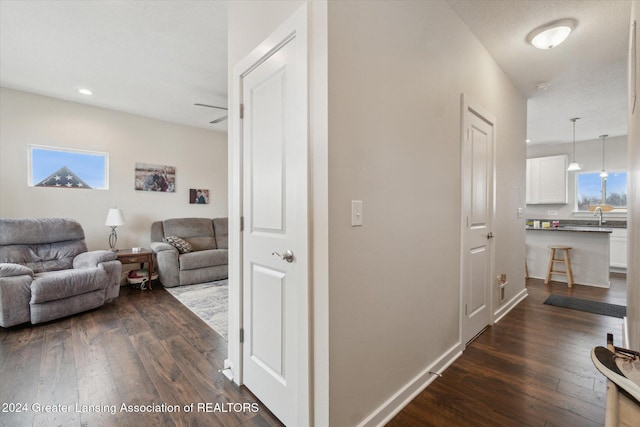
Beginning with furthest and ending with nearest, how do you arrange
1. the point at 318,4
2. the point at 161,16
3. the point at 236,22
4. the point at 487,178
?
the point at 487,178, the point at 161,16, the point at 236,22, the point at 318,4

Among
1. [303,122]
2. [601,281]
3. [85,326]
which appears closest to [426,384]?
[303,122]

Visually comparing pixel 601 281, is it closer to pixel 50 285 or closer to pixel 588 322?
pixel 588 322

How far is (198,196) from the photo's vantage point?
5375 mm

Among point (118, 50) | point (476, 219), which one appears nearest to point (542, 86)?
point (476, 219)

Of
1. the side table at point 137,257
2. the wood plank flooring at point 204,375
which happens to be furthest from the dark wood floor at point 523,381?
the side table at point 137,257

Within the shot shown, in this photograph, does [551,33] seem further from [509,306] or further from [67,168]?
[67,168]

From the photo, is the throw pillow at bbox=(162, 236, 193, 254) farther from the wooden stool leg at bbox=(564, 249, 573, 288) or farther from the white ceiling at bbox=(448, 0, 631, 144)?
the wooden stool leg at bbox=(564, 249, 573, 288)

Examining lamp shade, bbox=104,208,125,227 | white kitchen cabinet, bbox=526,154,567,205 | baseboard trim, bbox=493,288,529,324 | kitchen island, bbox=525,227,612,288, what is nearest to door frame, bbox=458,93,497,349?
baseboard trim, bbox=493,288,529,324

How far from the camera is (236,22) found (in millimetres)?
1927

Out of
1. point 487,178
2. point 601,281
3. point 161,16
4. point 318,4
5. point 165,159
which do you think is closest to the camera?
point 318,4

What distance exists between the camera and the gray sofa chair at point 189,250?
4234mm

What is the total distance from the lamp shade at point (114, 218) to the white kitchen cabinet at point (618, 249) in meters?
8.75

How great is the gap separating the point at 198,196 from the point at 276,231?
4.40 meters

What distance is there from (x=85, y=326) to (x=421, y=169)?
3542mm
